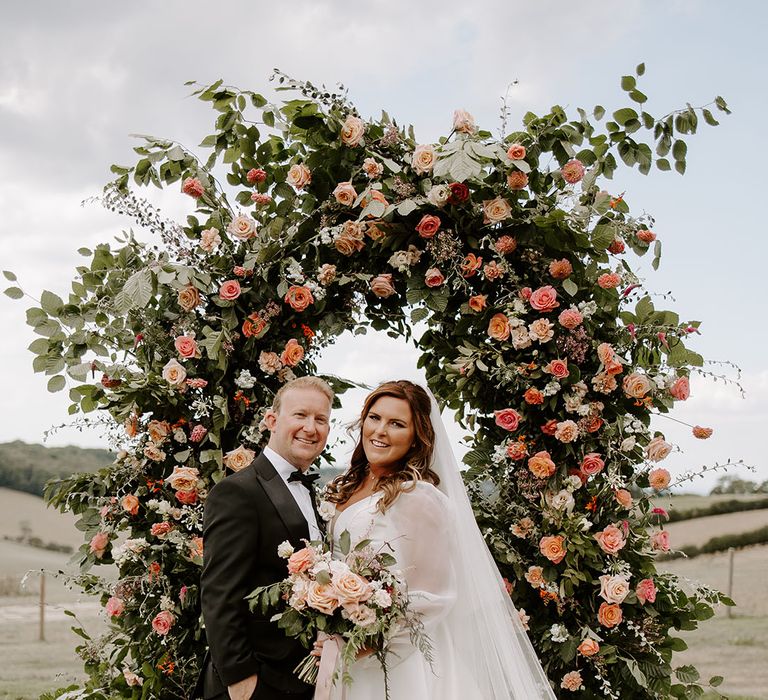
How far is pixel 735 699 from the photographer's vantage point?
8.69 meters

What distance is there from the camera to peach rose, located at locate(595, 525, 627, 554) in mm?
4188

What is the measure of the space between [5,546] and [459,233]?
808 centimetres

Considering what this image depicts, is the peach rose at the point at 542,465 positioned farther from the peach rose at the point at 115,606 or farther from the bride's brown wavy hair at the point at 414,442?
the peach rose at the point at 115,606

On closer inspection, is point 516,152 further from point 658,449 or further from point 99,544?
point 99,544

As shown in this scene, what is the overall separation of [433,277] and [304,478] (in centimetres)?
151

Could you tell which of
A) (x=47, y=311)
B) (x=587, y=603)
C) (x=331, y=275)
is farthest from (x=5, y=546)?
(x=587, y=603)

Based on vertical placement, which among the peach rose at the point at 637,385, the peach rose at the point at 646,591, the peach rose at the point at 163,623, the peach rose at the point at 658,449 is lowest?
the peach rose at the point at 163,623

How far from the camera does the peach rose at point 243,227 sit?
4.65 m

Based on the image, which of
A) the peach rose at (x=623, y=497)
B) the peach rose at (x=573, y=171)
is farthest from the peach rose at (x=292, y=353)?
the peach rose at (x=623, y=497)

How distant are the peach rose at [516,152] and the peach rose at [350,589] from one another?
2.43 meters

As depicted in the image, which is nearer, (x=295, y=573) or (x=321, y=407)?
(x=295, y=573)

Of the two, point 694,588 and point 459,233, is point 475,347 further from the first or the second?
point 694,588

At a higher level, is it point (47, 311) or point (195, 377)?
point (47, 311)

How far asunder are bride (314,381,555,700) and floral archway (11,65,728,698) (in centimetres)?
47
